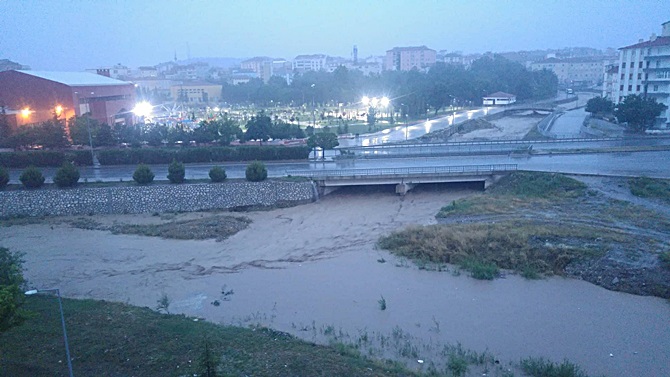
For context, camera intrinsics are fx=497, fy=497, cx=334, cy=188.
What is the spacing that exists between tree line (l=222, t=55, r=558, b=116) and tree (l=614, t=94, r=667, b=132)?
1406 cm

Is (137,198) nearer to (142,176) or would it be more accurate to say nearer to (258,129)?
(142,176)

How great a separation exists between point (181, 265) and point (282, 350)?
17.0ft

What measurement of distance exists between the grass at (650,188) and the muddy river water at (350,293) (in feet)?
19.5

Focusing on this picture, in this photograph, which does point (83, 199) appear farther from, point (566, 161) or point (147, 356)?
point (566, 161)

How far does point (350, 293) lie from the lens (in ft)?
31.3

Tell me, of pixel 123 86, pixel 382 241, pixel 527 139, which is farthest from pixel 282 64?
pixel 382 241

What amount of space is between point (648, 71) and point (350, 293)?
26275mm

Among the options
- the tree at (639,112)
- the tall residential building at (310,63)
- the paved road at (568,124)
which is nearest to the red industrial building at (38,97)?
the paved road at (568,124)

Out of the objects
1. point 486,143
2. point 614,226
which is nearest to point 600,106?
point 486,143

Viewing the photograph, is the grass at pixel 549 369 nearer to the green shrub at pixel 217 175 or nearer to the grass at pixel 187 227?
the grass at pixel 187 227

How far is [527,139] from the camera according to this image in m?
22.8

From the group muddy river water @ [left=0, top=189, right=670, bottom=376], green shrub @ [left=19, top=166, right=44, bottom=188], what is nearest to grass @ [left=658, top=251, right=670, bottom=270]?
muddy river water @ [left=0, top=189, right=670, bottom=376]

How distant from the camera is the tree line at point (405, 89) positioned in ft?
121

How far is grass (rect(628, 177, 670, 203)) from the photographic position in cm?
1387
